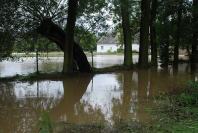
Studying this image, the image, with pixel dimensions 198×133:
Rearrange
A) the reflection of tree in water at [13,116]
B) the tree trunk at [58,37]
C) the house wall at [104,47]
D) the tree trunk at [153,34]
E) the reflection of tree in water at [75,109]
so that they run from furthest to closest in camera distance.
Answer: the house wall at [104,47] < the tree trunk at [153,34] < the tree trunk at [58,37] < the reflection of tree in water at [75,109] < the reflection of tree in water at [13,116]

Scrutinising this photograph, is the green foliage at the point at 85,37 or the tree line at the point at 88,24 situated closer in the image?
the tree line at the point at 88,24

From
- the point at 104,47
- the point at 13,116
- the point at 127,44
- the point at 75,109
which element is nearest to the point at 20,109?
the point at 13,116

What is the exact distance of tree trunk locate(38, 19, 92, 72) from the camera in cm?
2162

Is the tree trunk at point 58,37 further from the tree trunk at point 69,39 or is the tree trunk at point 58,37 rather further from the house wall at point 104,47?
the house wall at point 104,47

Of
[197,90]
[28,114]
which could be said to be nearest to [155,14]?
[197,90]

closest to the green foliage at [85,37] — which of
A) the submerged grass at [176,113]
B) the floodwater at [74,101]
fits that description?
the floodwater at [74,101]

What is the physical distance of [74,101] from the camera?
1321 cm

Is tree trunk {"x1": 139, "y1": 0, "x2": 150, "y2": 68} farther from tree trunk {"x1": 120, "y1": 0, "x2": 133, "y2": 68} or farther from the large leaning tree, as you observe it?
the large leaning tree

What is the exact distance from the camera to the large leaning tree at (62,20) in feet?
67.5

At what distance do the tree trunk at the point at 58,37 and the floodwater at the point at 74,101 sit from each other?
371 cm

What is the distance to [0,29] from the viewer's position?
19.1 m

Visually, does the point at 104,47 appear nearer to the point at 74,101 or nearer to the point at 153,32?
the point at 153,32

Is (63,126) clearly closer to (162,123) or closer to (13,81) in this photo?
(162,123)

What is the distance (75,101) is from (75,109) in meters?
1.61
